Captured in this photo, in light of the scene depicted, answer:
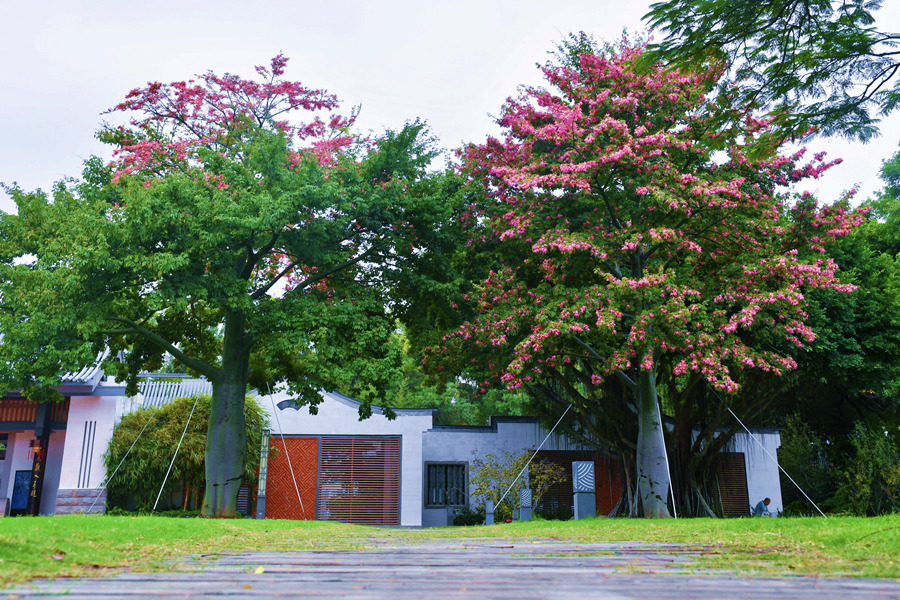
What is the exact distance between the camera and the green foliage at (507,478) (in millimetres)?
17938

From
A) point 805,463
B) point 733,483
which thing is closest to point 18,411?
point 733,483

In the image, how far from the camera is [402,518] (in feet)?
61.3

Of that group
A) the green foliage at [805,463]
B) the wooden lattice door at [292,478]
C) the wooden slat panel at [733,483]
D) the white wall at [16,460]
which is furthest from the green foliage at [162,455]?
the green foliage at [805,463]

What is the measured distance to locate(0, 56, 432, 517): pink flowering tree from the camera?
11.8 metres

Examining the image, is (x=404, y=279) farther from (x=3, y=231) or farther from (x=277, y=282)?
(x=3, y=231)

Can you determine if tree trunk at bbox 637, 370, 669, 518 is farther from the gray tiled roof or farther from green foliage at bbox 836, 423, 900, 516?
the gray tiled roof

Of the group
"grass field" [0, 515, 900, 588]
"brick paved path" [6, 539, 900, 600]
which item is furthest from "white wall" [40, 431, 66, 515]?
"brick paved path" [6, 539, 900, 600]

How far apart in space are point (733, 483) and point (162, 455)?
1646cm

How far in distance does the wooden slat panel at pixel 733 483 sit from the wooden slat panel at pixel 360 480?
10.0m

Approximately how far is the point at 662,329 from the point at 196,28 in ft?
33.9

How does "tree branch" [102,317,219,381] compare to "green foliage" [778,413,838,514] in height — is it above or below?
above

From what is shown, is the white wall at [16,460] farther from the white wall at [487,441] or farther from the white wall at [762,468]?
the white wall at [762,468]

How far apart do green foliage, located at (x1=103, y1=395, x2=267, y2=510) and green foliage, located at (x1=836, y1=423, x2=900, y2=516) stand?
15382 millimetres

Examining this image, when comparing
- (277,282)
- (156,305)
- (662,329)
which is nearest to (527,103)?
(662,329)
